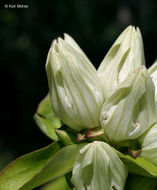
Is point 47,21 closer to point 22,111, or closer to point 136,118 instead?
point 22,111

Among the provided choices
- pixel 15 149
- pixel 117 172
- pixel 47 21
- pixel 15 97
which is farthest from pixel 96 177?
pixel 47 21

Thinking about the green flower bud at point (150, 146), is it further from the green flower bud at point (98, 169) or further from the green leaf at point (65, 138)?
the green leaf at point (65, 138)

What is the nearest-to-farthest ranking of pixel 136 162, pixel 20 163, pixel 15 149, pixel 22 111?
1. pixel 136 162
2. pixel 20 163
3. pixel 15 149
4. pixel 22 111

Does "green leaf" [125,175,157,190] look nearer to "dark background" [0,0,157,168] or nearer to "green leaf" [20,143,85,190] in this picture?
"green leaf" [20,143,85,190]

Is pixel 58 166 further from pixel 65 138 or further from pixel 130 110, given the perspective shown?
pixel 130 110

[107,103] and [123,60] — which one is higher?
[123,60]

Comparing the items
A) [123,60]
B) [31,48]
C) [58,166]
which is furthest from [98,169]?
[31,48]
